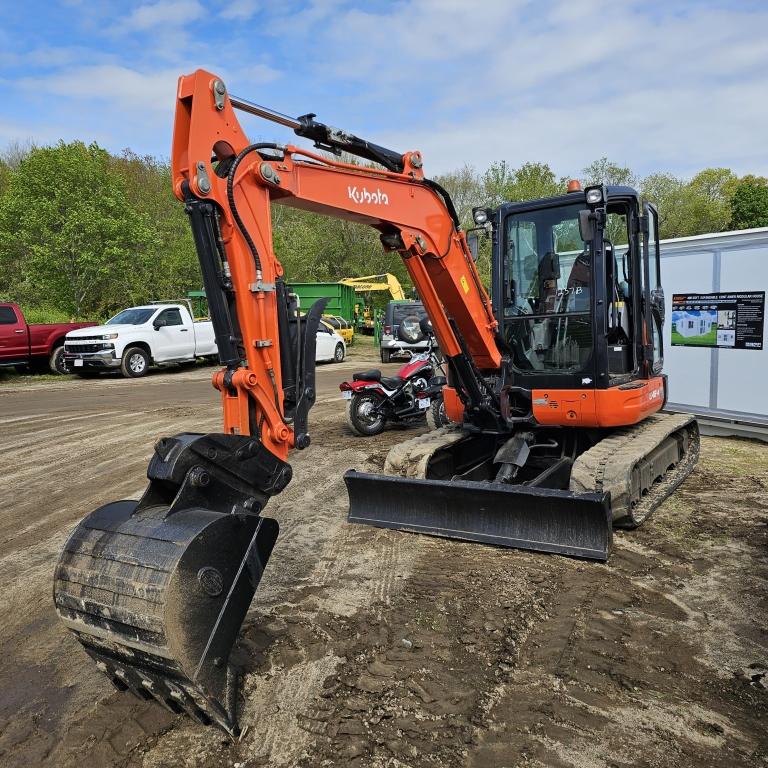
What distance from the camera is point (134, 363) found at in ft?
60.2

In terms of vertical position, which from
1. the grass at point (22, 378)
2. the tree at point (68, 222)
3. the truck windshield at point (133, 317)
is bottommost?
the grass at point (22, 378)

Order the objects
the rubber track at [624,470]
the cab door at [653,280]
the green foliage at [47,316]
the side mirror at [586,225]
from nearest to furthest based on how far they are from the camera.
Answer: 1. the rubber track at [624,470]
2. the side mirror at [586,225]
3. the cab door at [653,280]
4. the green foliage at [47,316]

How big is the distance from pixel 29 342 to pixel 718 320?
1638cm

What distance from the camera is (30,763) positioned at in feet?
9.14

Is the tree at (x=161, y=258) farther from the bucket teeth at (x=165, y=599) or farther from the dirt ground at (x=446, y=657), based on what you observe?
the bucket teeth at (x=165, y=599)

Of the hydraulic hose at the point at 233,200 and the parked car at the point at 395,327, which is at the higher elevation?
the hydraulic hose at the point at 233,200

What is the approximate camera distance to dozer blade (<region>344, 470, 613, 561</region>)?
4883mm

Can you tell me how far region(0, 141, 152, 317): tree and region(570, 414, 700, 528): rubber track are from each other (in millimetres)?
20266

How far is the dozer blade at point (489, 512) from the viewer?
4883 millimetres

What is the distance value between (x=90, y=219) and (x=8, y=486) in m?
17.2

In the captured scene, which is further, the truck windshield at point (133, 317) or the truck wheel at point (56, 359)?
the truck windshield at point (133, 317)

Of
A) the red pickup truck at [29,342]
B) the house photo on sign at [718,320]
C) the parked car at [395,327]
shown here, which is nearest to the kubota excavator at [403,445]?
the house photo on sign at [718,320]

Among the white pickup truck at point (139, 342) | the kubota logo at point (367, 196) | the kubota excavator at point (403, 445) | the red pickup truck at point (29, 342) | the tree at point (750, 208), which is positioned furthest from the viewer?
the tree at point (750, 208)

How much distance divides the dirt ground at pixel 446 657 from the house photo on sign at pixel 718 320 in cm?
344
